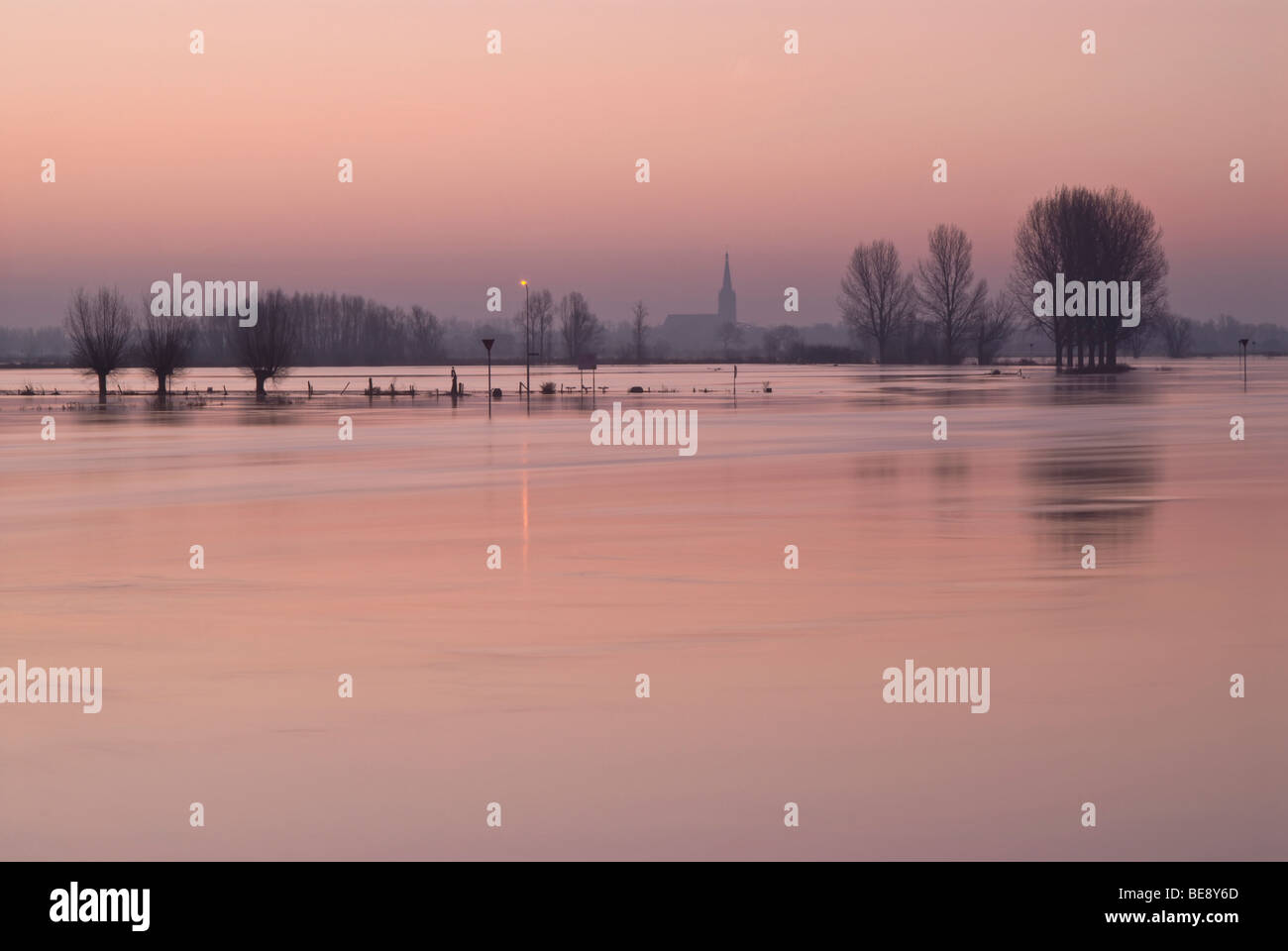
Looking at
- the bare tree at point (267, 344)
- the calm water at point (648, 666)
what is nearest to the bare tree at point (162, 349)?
the bare tree at point (267, 344)

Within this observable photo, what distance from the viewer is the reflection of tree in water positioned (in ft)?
57.0

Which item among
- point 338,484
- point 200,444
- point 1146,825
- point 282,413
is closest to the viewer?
point 1146,825

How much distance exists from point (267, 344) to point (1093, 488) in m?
60.4

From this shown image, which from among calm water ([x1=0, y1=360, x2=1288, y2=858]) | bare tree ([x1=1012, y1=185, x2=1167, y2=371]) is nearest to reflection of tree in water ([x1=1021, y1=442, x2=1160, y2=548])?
calm water ([x1=0, y1=360, x2=1288, y2=858])

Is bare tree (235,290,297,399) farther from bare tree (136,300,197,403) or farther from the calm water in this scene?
the calm water

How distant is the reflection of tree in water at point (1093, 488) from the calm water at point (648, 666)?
0.16 meters

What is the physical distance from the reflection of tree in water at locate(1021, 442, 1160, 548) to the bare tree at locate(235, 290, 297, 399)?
172 ft

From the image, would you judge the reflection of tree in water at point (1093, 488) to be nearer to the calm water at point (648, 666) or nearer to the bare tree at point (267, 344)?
Answer: the calm water at point (648, 666)

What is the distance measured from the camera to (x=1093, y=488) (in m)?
22.1

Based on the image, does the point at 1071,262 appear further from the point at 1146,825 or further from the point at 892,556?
the point at 1146,825

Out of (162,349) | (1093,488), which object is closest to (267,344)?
(162,349)

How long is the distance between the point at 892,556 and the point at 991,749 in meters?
7.20

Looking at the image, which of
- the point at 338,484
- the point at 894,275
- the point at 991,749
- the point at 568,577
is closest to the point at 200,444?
the point at 338,484

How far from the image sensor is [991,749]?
8102 millimetres
